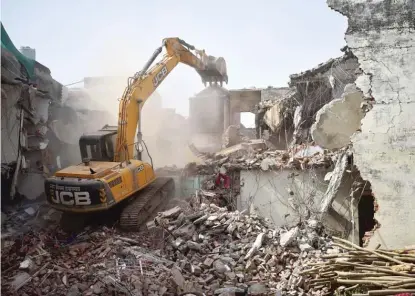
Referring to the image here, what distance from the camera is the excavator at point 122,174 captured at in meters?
7.93

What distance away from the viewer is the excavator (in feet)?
26.0

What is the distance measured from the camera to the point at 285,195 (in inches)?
402

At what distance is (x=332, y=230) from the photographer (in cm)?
917

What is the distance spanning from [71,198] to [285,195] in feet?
18.2

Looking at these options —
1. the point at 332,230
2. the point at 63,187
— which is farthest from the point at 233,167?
the point at 63,187

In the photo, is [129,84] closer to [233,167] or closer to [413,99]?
[233,167]

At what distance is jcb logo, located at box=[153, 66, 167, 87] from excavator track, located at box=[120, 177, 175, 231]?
9.30ft

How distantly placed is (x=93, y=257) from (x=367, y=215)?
6.71m

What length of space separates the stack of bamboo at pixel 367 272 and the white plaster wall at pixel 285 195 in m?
3.84

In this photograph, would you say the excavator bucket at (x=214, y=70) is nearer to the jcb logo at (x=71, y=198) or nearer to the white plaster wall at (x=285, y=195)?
the white plaster wall at (x=285, y=195)

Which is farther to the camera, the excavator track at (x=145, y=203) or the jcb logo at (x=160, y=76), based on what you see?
the jcb logo at (x=160, y=76)

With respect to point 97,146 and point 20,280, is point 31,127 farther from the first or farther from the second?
point 20,280

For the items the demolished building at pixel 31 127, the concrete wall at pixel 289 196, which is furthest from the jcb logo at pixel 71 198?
the concrete wall at pixel 289 196

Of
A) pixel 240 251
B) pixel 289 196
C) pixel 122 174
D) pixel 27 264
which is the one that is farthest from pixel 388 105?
pixel 27 264
